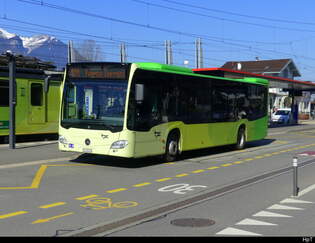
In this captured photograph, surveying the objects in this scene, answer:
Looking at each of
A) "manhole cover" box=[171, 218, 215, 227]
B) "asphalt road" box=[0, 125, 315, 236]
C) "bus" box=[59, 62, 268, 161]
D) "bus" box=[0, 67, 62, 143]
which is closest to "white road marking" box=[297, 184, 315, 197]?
"asphalt road" box=[0, 125, 315, 236]

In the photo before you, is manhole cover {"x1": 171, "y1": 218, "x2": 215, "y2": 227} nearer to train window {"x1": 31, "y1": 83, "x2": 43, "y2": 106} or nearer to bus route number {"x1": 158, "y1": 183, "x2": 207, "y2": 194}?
bus route number {"x1": 158, "y1": 183, "x2": 207, "y2": 194}

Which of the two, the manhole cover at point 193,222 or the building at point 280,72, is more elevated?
the building at point 280,72

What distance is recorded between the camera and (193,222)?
23.4ft

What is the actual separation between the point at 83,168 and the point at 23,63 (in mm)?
9833

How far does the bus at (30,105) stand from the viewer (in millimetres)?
19656

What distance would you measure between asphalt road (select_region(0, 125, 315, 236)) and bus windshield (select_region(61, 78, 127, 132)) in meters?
1.23

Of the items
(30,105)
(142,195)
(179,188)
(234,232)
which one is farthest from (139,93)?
(30,105)

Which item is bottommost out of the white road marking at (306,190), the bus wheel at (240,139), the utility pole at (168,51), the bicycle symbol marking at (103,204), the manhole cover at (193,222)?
the manhole cover at (193,222)

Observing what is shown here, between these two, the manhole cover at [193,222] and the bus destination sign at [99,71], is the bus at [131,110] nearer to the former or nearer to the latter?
the bus destination sign at [99,71]

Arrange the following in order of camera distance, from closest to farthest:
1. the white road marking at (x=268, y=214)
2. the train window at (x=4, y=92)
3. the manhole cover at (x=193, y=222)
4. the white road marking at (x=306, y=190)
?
the manhole cover at (x=193, y=222), the white road marking at (x=268, y=214), the white road marking at (x=306, y=190), the train window at (x=4, y=92)

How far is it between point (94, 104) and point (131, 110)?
110 centimetres

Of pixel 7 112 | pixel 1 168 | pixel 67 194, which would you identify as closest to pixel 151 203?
pixel 67 194

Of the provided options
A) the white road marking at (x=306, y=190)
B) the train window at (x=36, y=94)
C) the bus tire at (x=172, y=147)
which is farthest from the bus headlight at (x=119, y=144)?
the train window at (x=36, y=94)

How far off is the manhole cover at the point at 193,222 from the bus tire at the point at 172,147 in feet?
24.4
